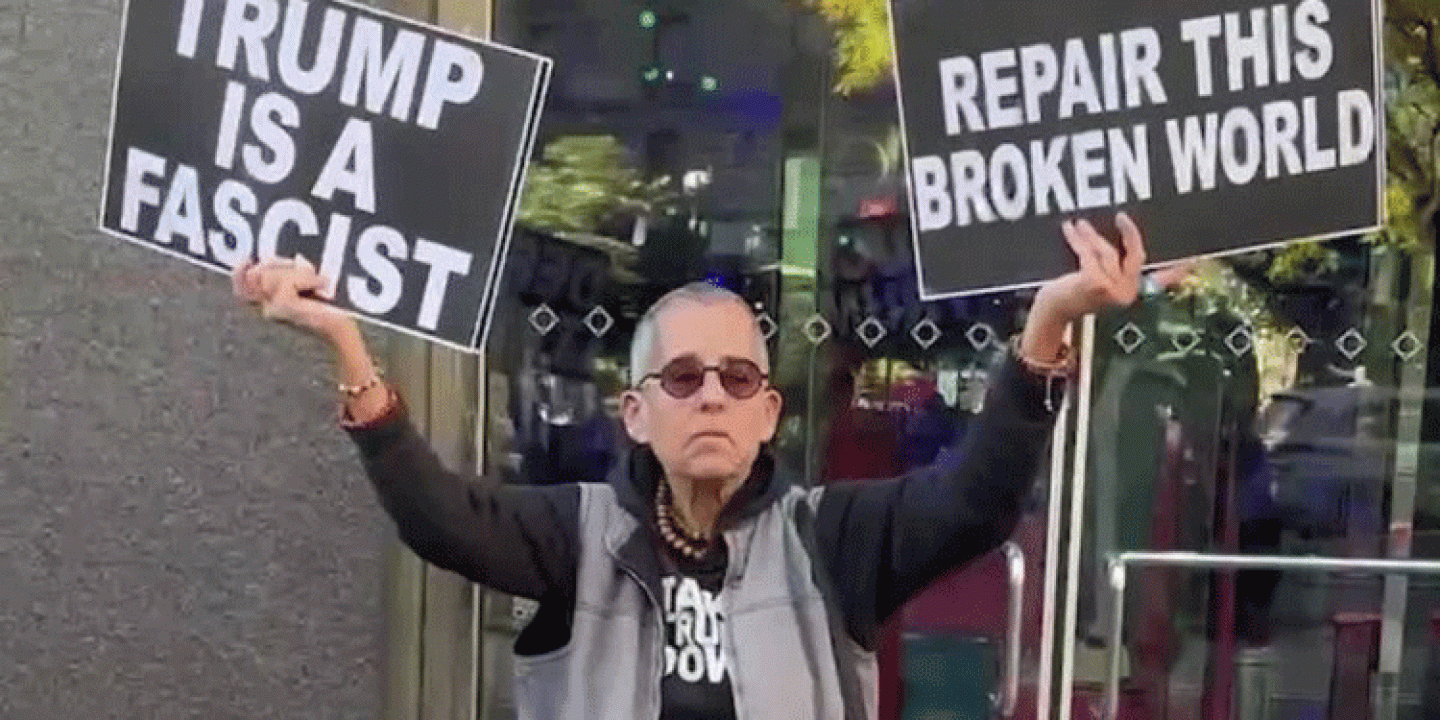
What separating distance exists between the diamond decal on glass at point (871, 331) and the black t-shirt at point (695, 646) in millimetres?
1523

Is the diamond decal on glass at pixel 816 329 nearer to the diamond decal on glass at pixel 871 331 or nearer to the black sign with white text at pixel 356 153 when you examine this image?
the diamond decal on glass at pixel 871 331

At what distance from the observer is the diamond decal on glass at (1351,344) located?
4.32 m

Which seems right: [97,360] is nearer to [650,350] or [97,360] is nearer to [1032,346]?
[650,350]

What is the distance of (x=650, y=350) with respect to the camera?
2859 mm

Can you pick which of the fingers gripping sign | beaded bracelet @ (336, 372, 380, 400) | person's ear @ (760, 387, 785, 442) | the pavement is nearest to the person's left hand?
the fingers gripping sign

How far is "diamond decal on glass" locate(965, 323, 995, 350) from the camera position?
4.27 meters

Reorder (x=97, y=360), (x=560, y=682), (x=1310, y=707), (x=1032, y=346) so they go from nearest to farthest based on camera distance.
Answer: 1. (x=1032, y=346)
2. (x=560, y=682)
3. (x=97, y=360)
4. (x=1310, y=707)

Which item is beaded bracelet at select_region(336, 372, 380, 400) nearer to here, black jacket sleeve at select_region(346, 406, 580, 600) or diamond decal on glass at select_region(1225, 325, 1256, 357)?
black jacket sleeve at select_region(346, 406, 580, 600)

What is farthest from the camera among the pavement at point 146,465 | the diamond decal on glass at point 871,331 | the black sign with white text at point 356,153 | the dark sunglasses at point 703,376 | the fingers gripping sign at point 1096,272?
the diamond decal on glass at point 871,331

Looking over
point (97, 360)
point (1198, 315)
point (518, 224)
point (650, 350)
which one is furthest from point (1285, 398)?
point (97, 360)

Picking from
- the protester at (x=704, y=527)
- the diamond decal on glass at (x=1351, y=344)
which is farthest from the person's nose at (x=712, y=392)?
the diamond decal on glass at (x=1351, y=344)

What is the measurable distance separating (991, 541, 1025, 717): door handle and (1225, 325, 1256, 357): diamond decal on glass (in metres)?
0.57

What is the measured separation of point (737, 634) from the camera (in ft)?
9.21

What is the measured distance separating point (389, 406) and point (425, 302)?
0.22 m
